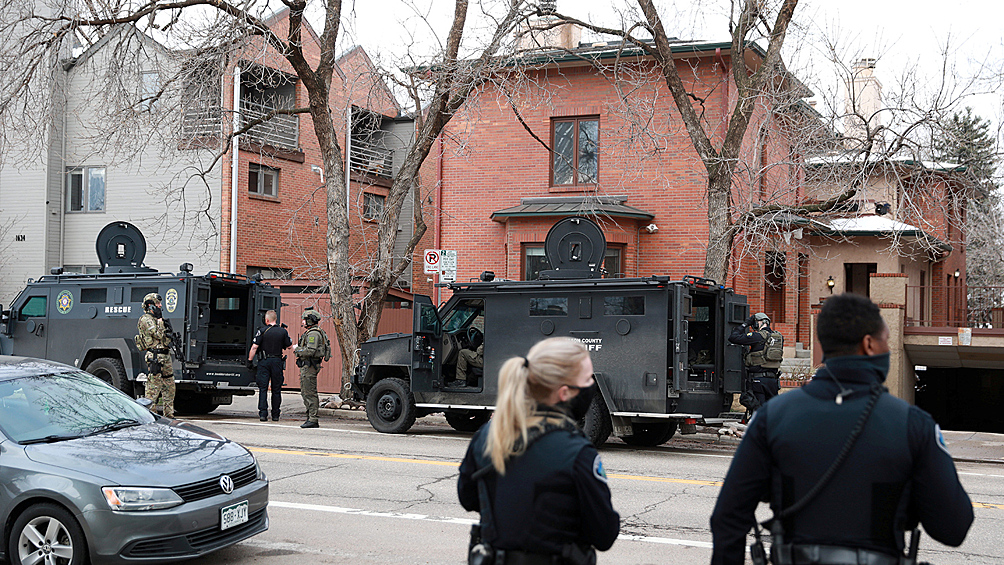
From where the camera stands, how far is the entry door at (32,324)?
16203 mm

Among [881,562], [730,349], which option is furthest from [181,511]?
[730,349]

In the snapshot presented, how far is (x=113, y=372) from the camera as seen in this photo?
50.2 feet

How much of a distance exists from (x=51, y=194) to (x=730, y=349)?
871 inches

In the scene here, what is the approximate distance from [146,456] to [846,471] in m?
4.74

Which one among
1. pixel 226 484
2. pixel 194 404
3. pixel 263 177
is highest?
pixel 263 177

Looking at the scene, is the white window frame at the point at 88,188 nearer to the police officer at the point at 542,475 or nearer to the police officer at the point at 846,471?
the police officer at the point at 542,475

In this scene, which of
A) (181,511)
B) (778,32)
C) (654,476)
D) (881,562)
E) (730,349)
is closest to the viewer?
(881,562)

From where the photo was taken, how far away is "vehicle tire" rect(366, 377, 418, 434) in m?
13.9

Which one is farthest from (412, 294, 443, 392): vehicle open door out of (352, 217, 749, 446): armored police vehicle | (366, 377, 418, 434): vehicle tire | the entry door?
the entry door

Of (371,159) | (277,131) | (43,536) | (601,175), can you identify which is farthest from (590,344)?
(371,159)

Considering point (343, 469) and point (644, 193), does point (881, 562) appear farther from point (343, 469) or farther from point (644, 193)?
point (644, 193)

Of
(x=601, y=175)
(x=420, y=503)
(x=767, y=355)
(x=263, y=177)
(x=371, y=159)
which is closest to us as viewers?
(x=420, y=503)

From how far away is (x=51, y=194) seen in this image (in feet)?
88.4

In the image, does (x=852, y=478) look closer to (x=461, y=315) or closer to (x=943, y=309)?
(x=461, y=315)
